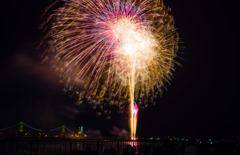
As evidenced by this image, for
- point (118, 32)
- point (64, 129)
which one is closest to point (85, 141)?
point (118, 32)

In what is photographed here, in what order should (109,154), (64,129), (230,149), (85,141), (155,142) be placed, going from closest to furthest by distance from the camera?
(230,149) < (109,154) < (85,141) < (155,142) < (64,129)

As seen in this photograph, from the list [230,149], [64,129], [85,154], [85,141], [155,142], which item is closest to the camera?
[230,149]

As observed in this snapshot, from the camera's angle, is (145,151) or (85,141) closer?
(145,151)

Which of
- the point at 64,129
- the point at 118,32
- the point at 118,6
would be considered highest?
the point at 118,6

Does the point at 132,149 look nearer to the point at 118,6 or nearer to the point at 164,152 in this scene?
the point at 164,152

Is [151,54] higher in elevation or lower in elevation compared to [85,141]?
higher

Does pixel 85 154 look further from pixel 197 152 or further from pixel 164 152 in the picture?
pixel 197 152

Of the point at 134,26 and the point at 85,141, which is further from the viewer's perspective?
the point at 134,26

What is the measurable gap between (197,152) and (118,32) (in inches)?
604

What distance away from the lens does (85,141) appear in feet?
43.7

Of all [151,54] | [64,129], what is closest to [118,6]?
[151,54]

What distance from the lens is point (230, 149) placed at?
8.77m

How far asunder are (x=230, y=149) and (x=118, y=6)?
1640 centimetres

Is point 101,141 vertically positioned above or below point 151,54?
below
